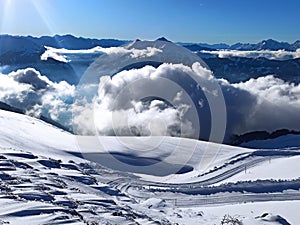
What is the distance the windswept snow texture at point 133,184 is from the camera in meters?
17.7

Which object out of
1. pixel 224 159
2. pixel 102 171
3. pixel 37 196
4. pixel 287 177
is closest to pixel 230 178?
pixel 287 177

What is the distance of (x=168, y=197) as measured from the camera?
30875 mm

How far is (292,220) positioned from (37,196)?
48.5 ft

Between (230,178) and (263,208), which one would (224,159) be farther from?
(263,208)

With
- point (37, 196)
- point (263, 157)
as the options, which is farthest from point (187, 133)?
point (37, 196)

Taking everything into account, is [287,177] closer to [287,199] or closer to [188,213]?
[287,199]

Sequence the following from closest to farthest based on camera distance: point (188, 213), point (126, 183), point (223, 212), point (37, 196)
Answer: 1. point (37, 196)
2. point (188, 213)
3. point (223, 212)
4. point (126, 183)

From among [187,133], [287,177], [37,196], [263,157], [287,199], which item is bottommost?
[37,196]

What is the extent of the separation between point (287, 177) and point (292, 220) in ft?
42.8

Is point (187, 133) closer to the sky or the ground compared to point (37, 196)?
closer to the sky

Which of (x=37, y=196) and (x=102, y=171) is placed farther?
(x=102, y=171)

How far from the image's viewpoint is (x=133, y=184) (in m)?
34.2

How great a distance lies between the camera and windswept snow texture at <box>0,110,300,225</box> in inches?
698

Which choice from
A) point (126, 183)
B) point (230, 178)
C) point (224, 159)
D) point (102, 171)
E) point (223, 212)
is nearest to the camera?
point (223, 212)
